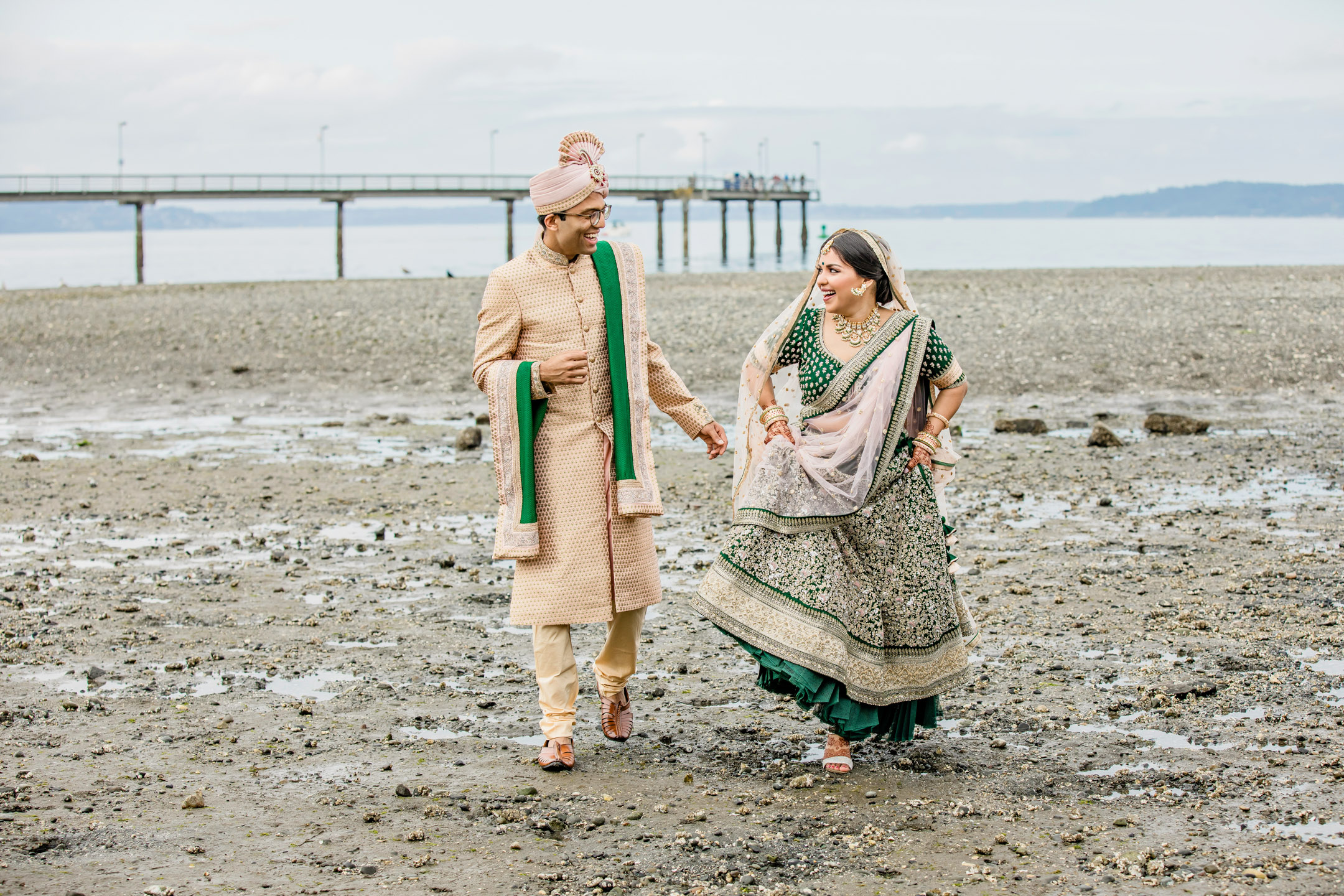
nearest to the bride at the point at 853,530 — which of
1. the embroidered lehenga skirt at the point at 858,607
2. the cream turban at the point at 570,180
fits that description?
the embroidered lehenga skirt at the point at 858,607

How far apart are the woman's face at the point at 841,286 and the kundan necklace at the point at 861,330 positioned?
3cm

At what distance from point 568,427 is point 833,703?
131 cm

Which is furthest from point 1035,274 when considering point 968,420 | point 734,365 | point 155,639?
point 155,639

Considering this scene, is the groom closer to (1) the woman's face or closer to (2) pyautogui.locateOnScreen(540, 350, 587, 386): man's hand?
(2) pyautogui.locateOnScreen(540, 350, 587, 386): man's hand

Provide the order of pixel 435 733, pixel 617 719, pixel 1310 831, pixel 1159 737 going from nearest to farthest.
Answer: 1. pixel 1310 831
2. pixel 1159 737
3. pixel 617 719
4. pixel 435 733

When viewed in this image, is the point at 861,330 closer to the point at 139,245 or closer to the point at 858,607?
the point at 858,607

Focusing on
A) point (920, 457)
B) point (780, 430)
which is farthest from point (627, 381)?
point (920, 457)

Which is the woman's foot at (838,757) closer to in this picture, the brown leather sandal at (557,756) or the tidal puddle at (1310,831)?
the brown leather sandal at (557,756)

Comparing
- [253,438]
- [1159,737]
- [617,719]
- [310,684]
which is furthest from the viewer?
[253,438]

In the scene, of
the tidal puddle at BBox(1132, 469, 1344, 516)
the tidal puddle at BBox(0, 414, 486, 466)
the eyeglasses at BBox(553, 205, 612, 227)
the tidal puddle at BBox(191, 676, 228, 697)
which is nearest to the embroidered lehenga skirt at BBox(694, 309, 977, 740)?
the eyeglasses at BBox(553, 205, 612, 227)

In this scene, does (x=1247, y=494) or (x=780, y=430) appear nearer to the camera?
(x=780, y=430)

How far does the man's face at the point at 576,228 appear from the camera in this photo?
479cm

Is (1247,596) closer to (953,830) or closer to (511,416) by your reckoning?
(953,830)

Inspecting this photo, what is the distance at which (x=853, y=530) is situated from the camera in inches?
187
